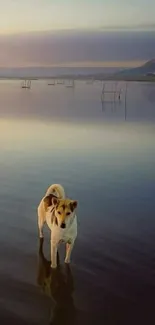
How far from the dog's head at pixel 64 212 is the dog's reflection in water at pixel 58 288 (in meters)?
0.23

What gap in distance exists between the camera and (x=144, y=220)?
3.14 m

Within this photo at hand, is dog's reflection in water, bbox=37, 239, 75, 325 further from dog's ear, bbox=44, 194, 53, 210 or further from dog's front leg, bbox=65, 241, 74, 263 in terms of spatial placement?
dog's ear, bbox=44, 194, 53, 210

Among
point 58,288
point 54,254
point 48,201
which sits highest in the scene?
point 48,201

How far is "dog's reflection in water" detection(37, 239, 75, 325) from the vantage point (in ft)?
6.78

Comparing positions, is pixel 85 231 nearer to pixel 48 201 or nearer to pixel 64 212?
pixel 48 201

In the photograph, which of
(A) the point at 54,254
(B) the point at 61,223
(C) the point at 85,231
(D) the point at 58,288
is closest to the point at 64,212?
(B) the point at 61,223

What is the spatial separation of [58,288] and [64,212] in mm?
329

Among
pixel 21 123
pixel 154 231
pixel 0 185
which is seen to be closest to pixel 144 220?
pixel 154 231

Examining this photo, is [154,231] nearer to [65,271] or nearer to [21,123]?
[65,271]

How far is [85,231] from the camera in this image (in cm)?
294

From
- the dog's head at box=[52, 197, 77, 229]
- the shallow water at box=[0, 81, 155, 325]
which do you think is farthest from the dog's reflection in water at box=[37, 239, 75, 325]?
the dog's head at box=[52, 197, 77, 229]

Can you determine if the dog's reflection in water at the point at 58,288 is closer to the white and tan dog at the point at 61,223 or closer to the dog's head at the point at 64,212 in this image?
the white and tan dog at the point at 61,223

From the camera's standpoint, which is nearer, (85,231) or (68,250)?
(68,250)

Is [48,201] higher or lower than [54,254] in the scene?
higher
